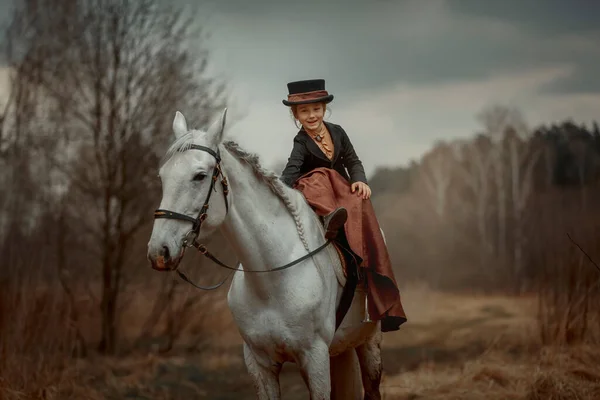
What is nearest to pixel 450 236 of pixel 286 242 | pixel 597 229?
pixel 597 229

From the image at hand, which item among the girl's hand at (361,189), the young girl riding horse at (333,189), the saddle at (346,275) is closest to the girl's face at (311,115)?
the young girl riding horse at (333,189)

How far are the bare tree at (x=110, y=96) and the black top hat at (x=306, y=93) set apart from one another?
15.3ft

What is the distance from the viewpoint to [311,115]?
12.6 ft

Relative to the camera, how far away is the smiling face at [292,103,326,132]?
3.85 m

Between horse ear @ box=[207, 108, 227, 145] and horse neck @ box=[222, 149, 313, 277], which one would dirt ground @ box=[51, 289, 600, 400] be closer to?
horse neck @ box=[222, 149, 313, 277]

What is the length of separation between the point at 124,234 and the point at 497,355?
467 cm

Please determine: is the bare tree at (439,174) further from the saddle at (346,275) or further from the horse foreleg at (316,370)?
the horse foreleg at (316,370)

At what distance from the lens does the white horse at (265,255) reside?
3127 millimetres

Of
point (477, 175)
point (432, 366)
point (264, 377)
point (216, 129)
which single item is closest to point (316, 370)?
point (264, 377)

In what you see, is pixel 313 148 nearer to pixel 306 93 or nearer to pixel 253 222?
pixel 306 93

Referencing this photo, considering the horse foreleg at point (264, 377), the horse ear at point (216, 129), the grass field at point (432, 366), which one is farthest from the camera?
the grass field at point (432, 366)

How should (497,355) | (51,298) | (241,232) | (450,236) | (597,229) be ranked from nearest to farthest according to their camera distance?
(241,232) → (51,298) → (497,355) → (597,229) → (450,236)

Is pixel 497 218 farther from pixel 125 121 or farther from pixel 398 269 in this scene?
pixel 125 121

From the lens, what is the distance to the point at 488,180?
11.1 metres
